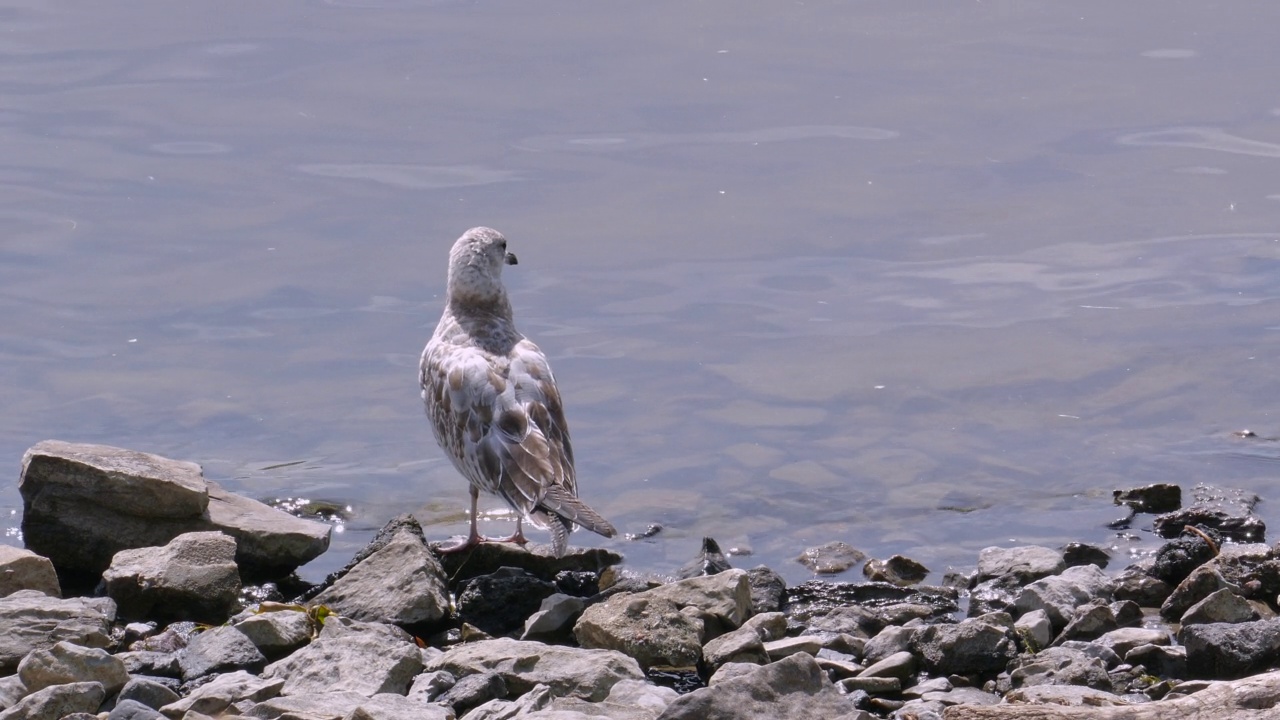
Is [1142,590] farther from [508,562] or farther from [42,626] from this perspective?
[42,626]

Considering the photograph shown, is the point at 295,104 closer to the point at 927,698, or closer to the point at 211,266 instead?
the point at 211,266

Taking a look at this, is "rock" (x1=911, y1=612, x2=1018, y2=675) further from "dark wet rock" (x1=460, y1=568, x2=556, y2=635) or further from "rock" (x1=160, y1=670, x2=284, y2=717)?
"rock" (x1=160, y1=670, x2=284, y2=717)

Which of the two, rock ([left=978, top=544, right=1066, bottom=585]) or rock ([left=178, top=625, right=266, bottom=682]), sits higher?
rock ([left=178, top=625, right=266, bottom=682])

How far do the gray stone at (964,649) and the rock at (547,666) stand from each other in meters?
1.12

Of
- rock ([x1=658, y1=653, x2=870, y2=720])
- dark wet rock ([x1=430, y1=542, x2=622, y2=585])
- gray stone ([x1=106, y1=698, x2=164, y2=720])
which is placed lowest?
dark wet rock ([x1=430, y1=542, x2=622, y2=585])

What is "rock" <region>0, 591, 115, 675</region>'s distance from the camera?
6.71 m

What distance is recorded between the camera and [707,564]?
321 inches

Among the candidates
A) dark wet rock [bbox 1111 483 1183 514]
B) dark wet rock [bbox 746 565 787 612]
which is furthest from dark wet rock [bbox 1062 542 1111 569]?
dark wet rock [bbox 746 565 787 612]

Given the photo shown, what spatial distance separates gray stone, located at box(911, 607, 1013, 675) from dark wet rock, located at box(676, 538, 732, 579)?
5.14ft

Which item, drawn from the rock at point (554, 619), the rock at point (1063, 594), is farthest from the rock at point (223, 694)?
the rock at point (1063, 594)

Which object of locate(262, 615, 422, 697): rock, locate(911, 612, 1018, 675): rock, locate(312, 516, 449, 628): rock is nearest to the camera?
locate(262, 615, 422, 697): rock

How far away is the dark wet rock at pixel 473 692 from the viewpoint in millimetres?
6117

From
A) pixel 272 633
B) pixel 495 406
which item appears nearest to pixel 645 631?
pixel 272 633

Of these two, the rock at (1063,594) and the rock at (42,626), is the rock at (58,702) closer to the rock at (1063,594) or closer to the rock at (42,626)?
the rock at (42,626)
